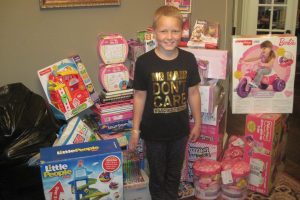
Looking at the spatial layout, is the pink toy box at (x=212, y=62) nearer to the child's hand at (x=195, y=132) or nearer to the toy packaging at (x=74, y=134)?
the child's hand at (x=195, y=132)

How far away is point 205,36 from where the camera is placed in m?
1.97

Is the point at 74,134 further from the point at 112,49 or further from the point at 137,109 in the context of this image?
the point at 112,49

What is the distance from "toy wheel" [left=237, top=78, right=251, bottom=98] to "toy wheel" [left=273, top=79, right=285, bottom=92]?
0.15 meters

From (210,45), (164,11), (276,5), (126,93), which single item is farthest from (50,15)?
(276,5)

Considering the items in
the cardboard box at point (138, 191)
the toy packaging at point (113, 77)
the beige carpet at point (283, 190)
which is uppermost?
the toy packaging at point (113, 77)

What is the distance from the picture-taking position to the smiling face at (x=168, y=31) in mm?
1550

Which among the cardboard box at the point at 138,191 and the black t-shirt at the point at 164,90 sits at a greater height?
the black t-shirt at the point at 164,90

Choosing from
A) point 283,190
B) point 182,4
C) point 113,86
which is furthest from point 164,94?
point 283,190

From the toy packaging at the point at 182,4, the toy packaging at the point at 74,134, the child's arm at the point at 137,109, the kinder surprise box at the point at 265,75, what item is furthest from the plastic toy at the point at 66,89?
the kinder surprise box at the point at 265,75

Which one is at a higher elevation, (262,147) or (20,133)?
(20,133)

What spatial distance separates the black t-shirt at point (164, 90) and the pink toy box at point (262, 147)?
53cm

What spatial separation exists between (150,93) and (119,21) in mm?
775

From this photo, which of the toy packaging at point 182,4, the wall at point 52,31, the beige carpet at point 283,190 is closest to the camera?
the wall at point 52,31

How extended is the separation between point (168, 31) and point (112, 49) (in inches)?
21.8
